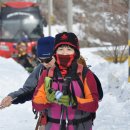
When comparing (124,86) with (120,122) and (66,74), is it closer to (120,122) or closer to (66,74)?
(120,122)

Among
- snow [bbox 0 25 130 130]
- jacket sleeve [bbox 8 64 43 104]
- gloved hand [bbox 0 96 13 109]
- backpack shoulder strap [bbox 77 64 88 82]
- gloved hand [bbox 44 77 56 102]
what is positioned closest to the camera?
gloved hand [bbox 44 77 56 102]

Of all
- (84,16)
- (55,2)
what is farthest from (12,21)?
(55,2)

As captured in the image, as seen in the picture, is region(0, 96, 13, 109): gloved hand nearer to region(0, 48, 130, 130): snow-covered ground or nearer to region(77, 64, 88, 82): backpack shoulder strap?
region(77, 64, 88, 82): backpack shoulder strap

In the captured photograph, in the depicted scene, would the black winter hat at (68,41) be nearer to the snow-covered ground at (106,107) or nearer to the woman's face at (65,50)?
the woman's face at (65,50)

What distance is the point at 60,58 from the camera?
421 centimetres

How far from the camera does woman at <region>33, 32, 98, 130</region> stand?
4145mm

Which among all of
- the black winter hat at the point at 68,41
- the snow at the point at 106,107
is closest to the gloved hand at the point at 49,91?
the black winter hat at the point at 68,41

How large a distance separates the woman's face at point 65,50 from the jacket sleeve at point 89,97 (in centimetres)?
22

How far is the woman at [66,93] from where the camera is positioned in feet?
13.6

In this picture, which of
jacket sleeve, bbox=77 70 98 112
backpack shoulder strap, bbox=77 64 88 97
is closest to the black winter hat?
backpack shoulder strap, bbox=77 64 88 97

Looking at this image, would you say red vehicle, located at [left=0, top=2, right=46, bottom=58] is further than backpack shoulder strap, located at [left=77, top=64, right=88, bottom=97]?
Yes

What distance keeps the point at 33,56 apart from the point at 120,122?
38.7 feet

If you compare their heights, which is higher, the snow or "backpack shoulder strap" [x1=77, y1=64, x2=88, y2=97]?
"backpack shoulder strap" [x1=77, y1=64, x2=88, y2=97]

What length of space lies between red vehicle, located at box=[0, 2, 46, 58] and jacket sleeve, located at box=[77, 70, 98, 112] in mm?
18581
